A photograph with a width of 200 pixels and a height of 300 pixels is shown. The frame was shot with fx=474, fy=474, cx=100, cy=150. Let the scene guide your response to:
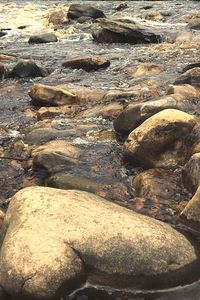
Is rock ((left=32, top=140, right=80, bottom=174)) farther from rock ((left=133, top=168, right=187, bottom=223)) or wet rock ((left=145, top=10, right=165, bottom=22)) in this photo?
wet rock ((left=145, top=10, right=165, bottom=22))

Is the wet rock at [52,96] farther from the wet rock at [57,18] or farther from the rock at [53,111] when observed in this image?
the wet rock at [57,18]

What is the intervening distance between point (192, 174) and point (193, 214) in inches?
38.7

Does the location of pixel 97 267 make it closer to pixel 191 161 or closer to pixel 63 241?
pixel 63 241

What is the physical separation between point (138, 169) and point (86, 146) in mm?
1346

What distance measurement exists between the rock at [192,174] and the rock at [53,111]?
166 inches

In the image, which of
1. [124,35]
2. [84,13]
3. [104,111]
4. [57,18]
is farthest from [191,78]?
[84,13]

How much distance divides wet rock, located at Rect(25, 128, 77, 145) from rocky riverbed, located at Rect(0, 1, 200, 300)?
4cm

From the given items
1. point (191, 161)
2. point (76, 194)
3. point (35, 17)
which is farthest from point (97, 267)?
point (35, 17)

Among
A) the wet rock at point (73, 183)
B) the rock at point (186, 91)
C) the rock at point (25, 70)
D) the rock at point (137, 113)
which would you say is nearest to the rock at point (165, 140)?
the rock at point (137, 113)

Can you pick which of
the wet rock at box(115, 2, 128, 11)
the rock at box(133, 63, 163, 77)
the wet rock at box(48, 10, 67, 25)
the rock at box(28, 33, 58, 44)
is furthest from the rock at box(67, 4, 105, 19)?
the rock at box(133, 63, 163, 77)

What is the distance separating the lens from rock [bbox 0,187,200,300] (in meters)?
4.77

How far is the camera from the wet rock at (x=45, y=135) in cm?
886

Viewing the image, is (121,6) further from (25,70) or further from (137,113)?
(137,113)

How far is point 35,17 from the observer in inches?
1073
